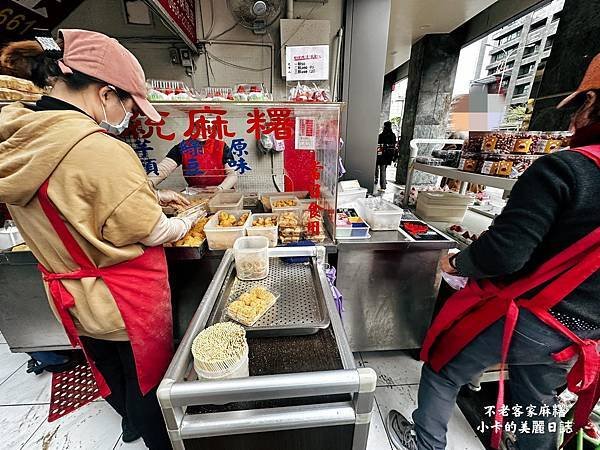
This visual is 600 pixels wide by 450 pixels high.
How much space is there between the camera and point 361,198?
2068mm

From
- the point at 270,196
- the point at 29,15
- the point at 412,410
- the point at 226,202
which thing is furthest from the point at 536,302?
the point at 29,15

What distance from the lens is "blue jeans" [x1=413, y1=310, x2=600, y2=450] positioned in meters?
0.91

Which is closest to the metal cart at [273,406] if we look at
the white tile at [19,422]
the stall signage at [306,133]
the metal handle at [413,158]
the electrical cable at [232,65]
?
the stall signage at [306,133]

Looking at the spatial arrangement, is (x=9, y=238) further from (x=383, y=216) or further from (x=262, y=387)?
(x=383, y=216)

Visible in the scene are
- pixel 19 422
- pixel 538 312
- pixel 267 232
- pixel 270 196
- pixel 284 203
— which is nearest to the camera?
pixel 538 312

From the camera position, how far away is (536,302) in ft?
2.86

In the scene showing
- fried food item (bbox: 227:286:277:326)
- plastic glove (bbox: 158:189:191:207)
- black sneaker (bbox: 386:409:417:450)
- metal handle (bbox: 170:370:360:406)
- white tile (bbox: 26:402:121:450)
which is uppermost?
plastic glove (bbox: 158:189:191:207)

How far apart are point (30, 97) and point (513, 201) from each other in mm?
2480

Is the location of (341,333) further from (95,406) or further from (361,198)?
(95,406)

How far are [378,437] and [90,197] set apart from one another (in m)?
1.79

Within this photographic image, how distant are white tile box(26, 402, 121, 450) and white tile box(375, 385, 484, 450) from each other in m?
1.58

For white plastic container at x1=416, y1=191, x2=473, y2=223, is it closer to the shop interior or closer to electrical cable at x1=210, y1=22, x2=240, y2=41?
the shop interior

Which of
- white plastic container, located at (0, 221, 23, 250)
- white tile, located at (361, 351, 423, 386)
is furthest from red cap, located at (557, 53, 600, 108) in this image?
white plastic container, located at (0, 221, 23, 250)

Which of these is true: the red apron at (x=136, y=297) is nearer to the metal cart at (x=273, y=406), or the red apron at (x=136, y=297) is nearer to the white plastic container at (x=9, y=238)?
the metal cart at (x=273, y=406)
